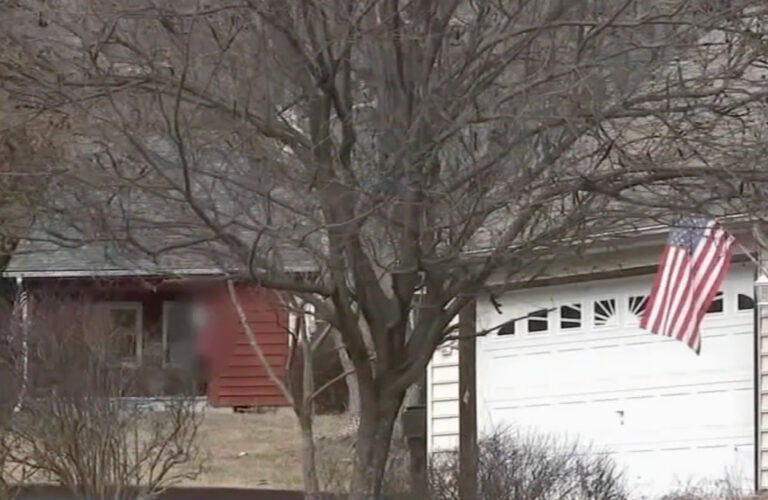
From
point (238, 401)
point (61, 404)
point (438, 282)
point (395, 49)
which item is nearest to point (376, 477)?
point (438, 282)

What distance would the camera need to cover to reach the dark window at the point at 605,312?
12836 mm

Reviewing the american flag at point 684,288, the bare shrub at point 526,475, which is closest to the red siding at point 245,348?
the bare shrub at point 526,475

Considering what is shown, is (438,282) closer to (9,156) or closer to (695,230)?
(695,230)

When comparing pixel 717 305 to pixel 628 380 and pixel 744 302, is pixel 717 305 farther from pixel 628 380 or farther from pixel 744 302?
pixel 628 380

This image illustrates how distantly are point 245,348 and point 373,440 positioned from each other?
274 inches

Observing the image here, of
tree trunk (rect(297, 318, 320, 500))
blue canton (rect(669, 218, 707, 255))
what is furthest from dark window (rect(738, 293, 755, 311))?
tree trunk (rect(297, 318, 320, 500))

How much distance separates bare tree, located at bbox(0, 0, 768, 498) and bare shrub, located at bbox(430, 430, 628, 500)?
2.41 meters

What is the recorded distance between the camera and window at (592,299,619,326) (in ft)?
42.1

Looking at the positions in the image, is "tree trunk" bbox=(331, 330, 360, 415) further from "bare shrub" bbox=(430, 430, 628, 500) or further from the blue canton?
the blue canton

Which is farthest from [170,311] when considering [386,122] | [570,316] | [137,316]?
[386,122]

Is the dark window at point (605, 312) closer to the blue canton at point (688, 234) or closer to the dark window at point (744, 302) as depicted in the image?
the dark window at point (744, 302)

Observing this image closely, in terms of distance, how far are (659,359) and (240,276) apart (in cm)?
707

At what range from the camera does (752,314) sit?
12219mm

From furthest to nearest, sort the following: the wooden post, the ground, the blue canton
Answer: the ground
the wooden post
the blue canton
